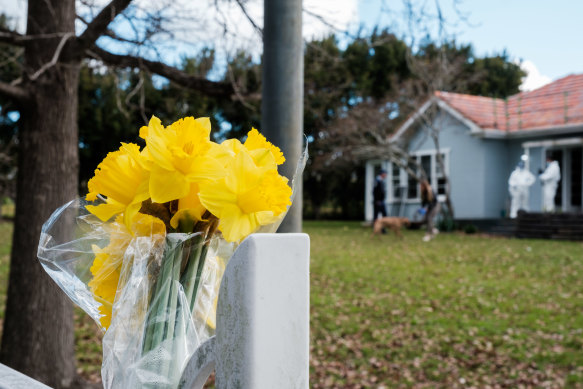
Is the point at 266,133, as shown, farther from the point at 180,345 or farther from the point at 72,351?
the point at 72,351

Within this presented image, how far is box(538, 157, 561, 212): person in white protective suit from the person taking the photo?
17.0 meters

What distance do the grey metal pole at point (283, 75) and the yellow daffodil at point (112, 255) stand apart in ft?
3.43

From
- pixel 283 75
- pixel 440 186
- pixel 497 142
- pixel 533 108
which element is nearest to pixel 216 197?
pixel 283 75

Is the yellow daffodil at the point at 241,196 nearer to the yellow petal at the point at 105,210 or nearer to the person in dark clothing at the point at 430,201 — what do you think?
the yellow petal at the point at 105,210

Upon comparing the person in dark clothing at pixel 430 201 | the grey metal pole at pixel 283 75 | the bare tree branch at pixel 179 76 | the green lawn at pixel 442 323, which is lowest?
the green lawn at pixel 442 323

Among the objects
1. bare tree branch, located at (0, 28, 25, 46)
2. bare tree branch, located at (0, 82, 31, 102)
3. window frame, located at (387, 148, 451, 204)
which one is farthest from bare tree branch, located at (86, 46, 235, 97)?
window frame, located at (387, 148, 451, 204)

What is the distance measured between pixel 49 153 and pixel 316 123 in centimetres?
2131

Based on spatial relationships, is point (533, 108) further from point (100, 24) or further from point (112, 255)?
point (112, 255)

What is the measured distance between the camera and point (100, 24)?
355 centimetres

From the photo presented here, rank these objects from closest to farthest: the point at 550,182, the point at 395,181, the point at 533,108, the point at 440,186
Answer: the point at 550,182 < the point at 533,108 < the point at 440,186 < the point at 395,181

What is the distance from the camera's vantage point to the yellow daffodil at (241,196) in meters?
1.00

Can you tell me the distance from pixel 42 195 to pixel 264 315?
11.7 ft

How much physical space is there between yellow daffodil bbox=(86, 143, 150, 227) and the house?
60.3ft

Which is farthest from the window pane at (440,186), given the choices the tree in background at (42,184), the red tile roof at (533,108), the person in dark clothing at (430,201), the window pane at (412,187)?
the tree in background at (42,184)
